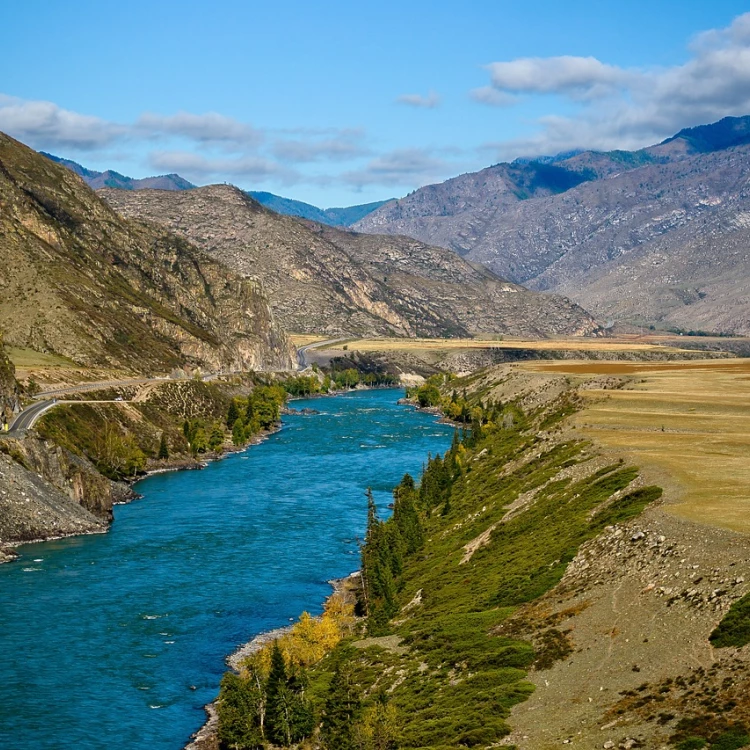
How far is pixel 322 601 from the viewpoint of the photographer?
93000 millimetres

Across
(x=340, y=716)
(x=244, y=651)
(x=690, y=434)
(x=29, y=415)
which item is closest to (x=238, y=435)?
(x=29, y=415)

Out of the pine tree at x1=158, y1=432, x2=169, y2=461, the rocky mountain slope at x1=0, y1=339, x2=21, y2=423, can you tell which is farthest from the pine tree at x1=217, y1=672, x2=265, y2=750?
the pine tree at x1=158, y1=432, x2=169, y2=461

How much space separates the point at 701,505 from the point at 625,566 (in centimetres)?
933

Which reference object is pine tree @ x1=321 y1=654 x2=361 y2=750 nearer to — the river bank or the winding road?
the river bank

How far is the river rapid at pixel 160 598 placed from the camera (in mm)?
68812

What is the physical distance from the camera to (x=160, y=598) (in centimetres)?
9262

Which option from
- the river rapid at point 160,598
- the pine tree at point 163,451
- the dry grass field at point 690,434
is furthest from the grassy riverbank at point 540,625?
the pine tree at point 163,451

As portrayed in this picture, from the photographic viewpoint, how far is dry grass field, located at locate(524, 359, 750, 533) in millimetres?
73438

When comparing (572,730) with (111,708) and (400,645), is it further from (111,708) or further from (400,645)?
(111,708)

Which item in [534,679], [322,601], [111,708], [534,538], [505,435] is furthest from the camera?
[505,435]

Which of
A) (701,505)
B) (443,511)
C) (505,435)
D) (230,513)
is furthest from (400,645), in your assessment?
(505,435)

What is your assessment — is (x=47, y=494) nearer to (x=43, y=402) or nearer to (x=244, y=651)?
(x=43, y=402)

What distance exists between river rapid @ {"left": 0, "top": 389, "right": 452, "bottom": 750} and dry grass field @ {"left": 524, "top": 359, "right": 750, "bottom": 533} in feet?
104

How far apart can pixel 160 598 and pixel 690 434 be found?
189 ft
